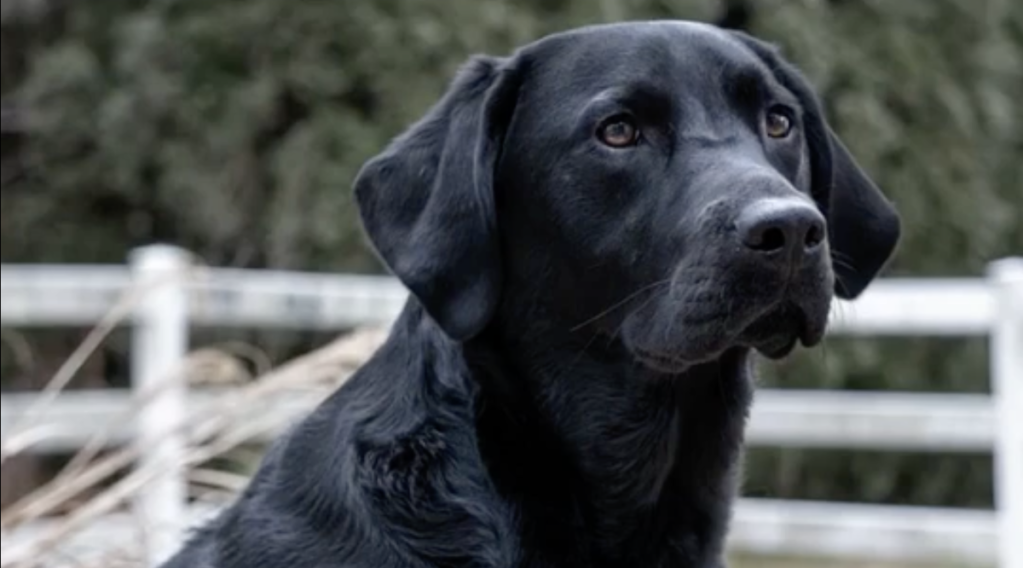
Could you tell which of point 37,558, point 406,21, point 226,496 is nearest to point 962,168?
point 406,21

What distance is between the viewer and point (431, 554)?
134 inches

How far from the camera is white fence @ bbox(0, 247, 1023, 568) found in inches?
272

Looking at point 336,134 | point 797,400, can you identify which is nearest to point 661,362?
point 797,400

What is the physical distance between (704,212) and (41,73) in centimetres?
795

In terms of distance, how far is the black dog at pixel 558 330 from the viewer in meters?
3.43

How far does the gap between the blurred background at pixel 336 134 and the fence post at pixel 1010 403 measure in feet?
10.3

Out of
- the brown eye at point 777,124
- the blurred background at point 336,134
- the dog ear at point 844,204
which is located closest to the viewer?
the brown eye at point 777,124

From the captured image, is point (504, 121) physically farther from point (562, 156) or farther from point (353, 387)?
point (353, 387)

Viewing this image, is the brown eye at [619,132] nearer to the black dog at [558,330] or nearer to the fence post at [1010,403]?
the black dog at [558,330]

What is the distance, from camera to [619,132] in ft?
11.9

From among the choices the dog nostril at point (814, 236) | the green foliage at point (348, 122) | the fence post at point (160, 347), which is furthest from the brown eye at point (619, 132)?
the green foliage at point (348, 122)

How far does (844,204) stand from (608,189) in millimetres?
544

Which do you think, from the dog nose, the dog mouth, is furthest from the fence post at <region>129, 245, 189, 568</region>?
the dog nose

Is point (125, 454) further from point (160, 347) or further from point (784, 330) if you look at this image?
point (160, 347)
